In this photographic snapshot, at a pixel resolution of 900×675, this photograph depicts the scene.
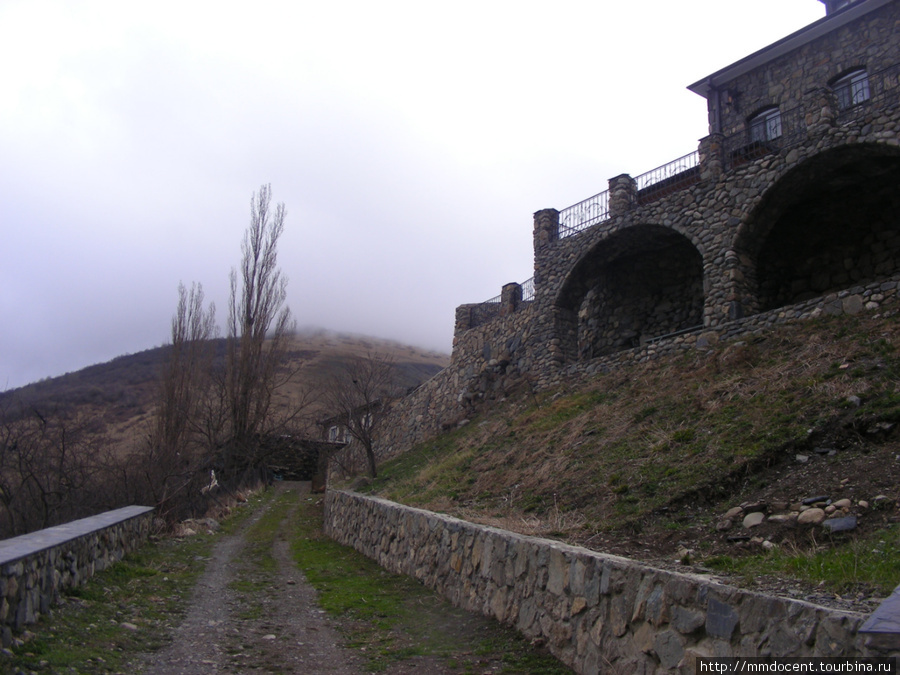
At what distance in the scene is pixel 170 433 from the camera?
62.0 feet

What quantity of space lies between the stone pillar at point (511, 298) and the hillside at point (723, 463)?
7077 millimetres

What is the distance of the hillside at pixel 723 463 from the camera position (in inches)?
211

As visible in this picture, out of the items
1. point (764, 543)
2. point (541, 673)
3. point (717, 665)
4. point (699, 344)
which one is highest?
point (699, 344)

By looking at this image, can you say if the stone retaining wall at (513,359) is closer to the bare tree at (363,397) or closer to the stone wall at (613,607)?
the bare tree at (363,397)

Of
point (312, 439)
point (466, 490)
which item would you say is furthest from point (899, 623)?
point (312, 439)

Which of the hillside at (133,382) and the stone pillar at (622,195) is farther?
the hillside at (133,382)

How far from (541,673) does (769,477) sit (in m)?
3.29

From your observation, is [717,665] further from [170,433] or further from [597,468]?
[170,433]

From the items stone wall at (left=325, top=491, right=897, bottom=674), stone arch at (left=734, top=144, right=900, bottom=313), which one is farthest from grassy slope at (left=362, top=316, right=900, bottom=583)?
stone arch at (left=734, top=144, right=900, bottom=313)

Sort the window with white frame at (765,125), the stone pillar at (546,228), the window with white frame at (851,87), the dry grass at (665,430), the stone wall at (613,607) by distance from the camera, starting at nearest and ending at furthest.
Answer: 1. the stone wall at (613,607)
2. the dry grass at (665,430)
3. the window with white frame at (851,87)
4. the window with white frame at (765,125)
5. the stone pillar at (546,228)

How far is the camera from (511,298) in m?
20.8

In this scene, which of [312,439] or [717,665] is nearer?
[717,665]

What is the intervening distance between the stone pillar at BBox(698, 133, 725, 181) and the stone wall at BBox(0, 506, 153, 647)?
12.4 m

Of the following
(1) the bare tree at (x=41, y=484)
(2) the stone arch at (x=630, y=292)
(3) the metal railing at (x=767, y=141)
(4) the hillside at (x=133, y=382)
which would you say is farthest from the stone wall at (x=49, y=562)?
(4) the hillside at (x=133, y=382)
